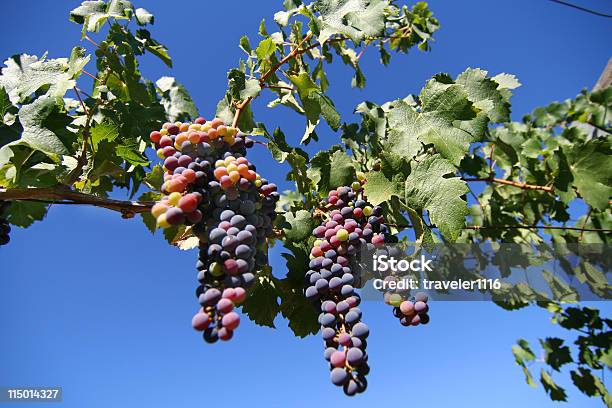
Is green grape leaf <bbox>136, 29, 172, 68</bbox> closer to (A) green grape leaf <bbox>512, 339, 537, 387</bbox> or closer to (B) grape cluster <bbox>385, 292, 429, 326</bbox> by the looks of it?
(B) grape cluster <bbox>385, 292, 429, 326</bbox>

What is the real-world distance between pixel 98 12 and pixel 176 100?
0.75 meters

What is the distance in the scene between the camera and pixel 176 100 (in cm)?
289

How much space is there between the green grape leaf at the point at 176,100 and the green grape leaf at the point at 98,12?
0.66 meters

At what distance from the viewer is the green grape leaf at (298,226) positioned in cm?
185

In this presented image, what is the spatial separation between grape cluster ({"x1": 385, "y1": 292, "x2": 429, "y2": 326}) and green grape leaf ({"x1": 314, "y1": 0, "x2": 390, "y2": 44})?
3.62 feet

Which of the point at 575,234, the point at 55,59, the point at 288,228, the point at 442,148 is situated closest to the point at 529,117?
the point at 575,234

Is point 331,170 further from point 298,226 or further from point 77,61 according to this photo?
point 77,61

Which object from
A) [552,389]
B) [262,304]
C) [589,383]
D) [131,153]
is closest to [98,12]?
[131,153]

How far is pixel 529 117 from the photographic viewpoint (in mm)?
5691

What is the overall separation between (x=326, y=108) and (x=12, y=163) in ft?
4.70

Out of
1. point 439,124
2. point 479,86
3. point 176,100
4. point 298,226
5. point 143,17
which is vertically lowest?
point 298,226

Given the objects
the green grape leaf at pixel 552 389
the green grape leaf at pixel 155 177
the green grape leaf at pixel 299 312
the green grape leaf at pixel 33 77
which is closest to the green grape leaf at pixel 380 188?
the green grape leaf at pixel 299 312

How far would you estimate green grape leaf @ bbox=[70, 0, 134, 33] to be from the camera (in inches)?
84.4

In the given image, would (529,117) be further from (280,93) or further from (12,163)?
(12,163)
